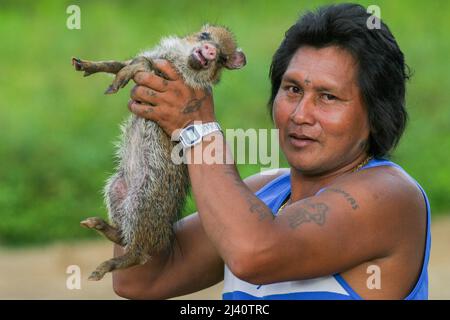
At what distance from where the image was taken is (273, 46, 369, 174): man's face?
284 cm

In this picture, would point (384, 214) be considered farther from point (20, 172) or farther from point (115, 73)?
Result: point (20, 172)

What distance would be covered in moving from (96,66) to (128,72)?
106 millimetres

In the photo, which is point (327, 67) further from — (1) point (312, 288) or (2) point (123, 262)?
(2) point (123, 262)

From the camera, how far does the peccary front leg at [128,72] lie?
2.92m

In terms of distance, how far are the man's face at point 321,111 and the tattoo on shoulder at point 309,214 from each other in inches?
8.1

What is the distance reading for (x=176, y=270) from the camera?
335cm

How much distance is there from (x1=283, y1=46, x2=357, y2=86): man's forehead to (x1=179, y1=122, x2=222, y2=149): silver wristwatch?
0.31 meters

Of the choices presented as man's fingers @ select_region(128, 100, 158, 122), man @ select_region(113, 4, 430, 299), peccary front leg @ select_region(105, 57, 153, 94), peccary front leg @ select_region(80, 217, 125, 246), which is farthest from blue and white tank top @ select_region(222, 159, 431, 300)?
peccary front leg @ select_region(105, 57, 153, 94)

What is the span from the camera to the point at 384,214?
2768 millimetres

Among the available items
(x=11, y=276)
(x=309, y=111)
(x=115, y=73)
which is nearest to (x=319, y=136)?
(x=309, y=111)

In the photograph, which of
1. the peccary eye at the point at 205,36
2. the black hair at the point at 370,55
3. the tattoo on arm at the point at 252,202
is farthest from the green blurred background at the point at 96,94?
the tattoo on arm at the point at 252,202

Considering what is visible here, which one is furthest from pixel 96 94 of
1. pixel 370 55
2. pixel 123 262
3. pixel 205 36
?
pixel 370 55

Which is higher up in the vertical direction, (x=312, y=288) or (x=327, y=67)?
(x=327, y=67)

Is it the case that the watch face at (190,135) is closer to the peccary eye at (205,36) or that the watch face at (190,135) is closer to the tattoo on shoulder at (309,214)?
the tattoo on shoulder at (309,214)
